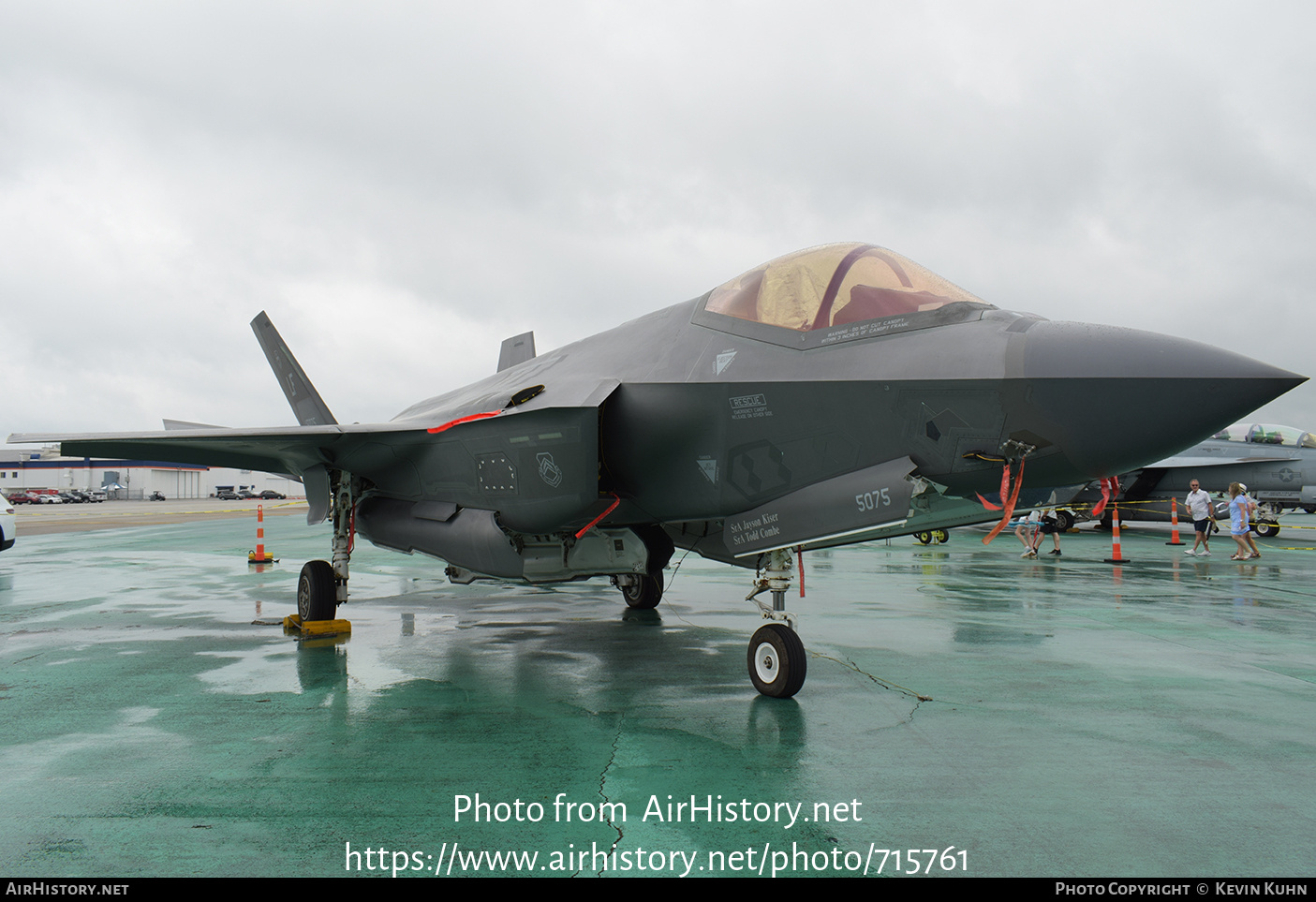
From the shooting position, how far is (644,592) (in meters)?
8.70

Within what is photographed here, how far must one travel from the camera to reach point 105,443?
7.35 m

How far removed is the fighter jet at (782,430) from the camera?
3.65 m

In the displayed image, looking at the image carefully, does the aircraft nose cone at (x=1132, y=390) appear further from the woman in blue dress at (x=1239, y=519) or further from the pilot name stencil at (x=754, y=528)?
the woman in blue dress at (x=1239, y=519)

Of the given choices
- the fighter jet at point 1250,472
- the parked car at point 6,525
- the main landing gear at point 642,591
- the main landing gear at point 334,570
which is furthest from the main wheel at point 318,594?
the fighter jet at point 1250,472

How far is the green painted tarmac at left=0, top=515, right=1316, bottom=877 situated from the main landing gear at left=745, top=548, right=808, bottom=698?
0.17 meters

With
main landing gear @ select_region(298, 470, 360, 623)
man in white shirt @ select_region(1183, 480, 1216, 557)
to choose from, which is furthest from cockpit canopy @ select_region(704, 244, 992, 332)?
man in white shirt @ select_region(1183, 480, 1216, 557)

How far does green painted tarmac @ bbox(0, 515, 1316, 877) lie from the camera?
283 cm

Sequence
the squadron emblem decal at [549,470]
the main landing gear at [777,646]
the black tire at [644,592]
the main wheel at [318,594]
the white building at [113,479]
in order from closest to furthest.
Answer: the main landing gear at [777,646] → the squadron emblem decal at [549,470] → the main wheel at [318,594] → the black tire at [644,592] → the white building at [113,479]

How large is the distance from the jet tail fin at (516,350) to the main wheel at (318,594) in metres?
3.73

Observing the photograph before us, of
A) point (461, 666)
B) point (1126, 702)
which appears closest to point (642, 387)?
point (461, 666)

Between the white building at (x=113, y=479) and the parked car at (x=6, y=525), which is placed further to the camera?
the white building at (x=113, y=479)

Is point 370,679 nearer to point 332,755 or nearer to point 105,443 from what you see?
point 332,755

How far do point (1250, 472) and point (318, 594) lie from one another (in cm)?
2279

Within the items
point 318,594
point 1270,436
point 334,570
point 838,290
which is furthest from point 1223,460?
point 318,594
